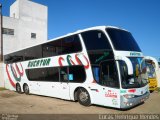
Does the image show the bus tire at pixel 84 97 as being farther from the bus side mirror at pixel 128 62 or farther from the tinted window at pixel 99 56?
the bus side mirror at pixel 128 62

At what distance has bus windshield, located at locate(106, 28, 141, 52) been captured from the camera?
8984 mm

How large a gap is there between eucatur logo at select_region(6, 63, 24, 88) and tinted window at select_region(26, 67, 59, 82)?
60.0 inches

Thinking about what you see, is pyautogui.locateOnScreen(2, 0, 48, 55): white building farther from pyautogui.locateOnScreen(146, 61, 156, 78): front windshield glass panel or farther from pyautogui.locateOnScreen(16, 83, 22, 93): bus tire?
pyautogui.locateOnScreen(146, 61, 156, 78): front windshield glass panel

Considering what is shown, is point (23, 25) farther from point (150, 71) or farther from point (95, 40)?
point (95, 40)

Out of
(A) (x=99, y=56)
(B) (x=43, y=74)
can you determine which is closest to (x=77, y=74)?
(A) (x=99, y=56)

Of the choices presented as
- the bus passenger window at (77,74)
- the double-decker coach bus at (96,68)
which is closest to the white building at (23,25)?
the double-decker coach bus at (96,68)

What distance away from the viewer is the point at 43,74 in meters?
13.6

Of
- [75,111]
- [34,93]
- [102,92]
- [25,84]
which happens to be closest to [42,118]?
[75,111]

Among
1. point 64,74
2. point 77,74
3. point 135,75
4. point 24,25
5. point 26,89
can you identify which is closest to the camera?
point 135,75

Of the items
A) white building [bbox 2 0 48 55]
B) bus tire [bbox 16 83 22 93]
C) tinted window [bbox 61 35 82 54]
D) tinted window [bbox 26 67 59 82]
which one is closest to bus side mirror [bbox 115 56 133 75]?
tinted window [bbox 61 35 82 54]

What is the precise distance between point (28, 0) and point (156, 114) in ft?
95.5

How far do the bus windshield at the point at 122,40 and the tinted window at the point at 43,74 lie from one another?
446 cm

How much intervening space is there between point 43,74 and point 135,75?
22.3 feet

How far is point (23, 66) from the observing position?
53.1ft
